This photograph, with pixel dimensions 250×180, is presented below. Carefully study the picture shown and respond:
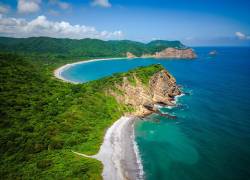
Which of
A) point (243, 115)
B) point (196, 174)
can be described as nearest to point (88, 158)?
point (196, 174)

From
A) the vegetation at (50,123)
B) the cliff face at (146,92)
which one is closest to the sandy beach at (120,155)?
the vegetation at (50,123)

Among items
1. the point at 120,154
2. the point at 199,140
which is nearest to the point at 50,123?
the point at 120,154

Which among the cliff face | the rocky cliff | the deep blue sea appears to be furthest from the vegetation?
the deep blue sea

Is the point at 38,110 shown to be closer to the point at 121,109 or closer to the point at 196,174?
the point at 121,109

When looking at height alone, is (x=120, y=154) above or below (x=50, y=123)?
below

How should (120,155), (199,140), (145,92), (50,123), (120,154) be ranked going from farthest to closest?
(145,92), (199,140), (50,123), (120,154), (120,155)

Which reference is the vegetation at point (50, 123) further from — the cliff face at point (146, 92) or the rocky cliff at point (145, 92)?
the cliff face at point (146, 92)

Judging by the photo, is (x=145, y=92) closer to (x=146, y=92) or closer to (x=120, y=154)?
(x=146, y=92)
